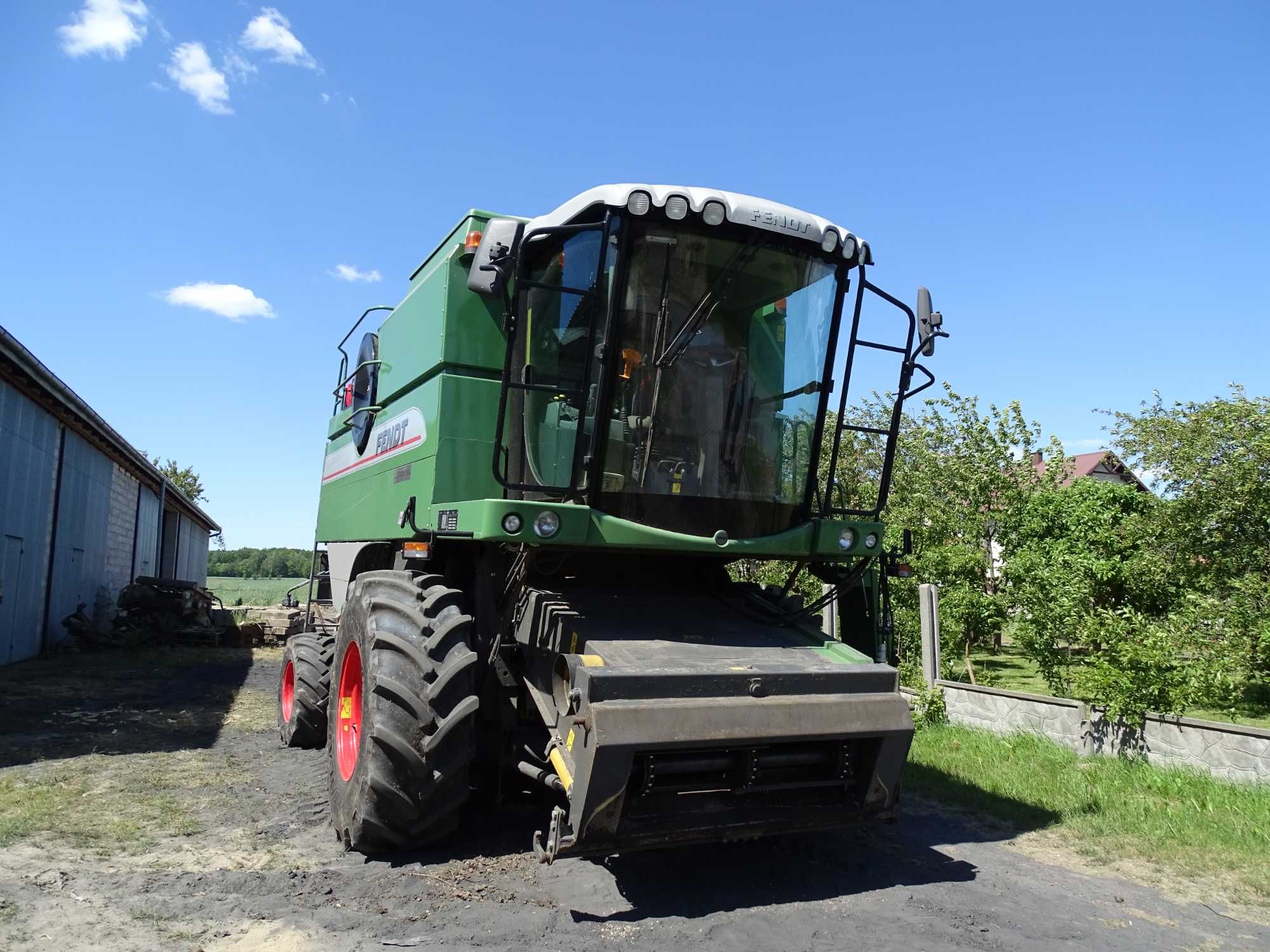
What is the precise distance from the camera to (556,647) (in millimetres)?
4328

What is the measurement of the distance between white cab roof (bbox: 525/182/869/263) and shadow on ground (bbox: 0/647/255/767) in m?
5.75

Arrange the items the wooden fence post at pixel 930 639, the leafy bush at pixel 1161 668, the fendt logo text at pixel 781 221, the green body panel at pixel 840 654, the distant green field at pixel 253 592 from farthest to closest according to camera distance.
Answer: the distant green field at pixel 253 592, the wooden fence post at pixel 930 639, the leafy bush at pixel 1161 668, the green body panel at pixel 840 654, the fendt logo text at pixel 781 221

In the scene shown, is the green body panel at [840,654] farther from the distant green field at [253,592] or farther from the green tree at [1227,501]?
the distant green field at [253,592]

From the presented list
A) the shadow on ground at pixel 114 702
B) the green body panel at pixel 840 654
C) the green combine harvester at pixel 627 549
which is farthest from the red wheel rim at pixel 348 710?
the shadow on ground at pixel 114 702

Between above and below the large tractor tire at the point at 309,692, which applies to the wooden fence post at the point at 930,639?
above

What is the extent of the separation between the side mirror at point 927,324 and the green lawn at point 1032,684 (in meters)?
3.95

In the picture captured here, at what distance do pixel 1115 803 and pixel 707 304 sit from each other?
161 inches

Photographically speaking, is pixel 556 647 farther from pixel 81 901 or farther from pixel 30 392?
pixel 30 392

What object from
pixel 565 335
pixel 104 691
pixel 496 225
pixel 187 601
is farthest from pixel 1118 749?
pixel 187 601

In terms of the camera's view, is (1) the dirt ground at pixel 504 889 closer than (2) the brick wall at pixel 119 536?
Yes

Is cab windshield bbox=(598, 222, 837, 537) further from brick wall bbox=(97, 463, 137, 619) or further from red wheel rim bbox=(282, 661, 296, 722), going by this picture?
brick wall bbox=(97, 463, 137, 619)

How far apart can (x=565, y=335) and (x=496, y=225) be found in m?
0.72

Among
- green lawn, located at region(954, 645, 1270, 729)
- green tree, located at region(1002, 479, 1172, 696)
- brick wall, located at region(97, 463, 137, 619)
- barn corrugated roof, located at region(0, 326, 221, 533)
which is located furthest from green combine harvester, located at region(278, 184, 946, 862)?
brick wall, located at region(97, 463, 137, 619)

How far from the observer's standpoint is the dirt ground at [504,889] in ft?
12.5
